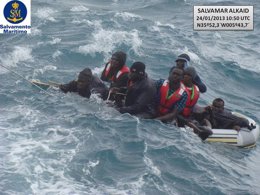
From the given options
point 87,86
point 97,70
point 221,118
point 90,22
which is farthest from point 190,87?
point 90,22

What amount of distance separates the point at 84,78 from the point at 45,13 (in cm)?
1202

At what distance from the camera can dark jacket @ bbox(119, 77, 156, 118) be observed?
12.5 m

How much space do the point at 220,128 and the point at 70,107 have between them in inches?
160

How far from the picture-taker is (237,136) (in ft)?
43.5

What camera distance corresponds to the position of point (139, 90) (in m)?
12.6

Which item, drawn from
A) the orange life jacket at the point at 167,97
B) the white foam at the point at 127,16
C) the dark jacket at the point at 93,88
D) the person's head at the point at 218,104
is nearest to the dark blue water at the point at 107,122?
the dark jacket at the point at 93,88

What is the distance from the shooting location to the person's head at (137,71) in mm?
12383

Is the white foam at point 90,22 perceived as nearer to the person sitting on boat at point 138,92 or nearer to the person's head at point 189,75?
the person sitting on boat at point 138,92

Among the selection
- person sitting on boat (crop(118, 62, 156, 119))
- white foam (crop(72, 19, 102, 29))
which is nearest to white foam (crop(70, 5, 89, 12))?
white foam (crop(72, 19, 102, 29))

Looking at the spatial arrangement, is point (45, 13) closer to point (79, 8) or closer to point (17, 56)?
point (79, 8)

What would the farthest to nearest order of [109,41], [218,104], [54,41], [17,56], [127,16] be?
[127,16]
[109,41]
[54,41]
[17,56]
[218,104]

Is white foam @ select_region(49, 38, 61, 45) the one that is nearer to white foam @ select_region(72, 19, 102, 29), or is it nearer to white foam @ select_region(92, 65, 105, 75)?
white foam @ select_region(72, 19, 102, 29)

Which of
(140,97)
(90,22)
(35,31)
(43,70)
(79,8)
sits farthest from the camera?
(79,8)

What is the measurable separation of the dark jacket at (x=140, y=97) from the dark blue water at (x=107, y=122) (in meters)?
0.26
